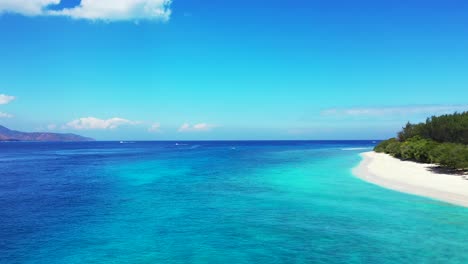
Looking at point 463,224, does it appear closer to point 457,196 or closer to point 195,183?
point 457,196

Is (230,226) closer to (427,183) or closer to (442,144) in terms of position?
(427,183)

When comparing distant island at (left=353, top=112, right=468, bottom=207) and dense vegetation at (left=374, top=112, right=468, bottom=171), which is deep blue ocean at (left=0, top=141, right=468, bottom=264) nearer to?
distant island at (left=353, top=112, right=468, bottom=207)

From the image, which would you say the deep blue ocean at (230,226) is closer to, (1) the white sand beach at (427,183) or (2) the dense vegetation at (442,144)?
(1) the white sand beach at (427,183)

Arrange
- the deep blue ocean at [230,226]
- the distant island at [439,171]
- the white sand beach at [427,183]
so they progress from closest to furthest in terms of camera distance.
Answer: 1. the deep blue ocean at [230,226]
2. the white sand beach at [427,183]
3. the distant island at [439,171]

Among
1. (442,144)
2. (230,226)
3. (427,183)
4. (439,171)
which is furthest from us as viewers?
(442,144)

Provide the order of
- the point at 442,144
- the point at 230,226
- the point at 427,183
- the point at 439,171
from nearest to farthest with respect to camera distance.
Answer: the point at 230,226 < the point at 427,183 < the point at 439,171 < the point at 442,144

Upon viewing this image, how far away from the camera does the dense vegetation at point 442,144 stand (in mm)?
40325

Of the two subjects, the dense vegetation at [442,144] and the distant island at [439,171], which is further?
the dense vegetation at [442,144]

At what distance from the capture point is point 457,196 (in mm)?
29484

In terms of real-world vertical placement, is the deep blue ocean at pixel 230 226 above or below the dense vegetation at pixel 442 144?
below

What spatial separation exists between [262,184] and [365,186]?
10768mm

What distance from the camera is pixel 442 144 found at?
167ft

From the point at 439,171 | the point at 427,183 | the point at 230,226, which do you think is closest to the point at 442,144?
the point at 439,171

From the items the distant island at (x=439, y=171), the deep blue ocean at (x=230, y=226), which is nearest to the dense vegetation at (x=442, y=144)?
the distant island at (x=439, y=171)
